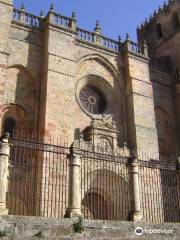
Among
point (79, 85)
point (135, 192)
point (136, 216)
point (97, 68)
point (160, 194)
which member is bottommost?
point (136, 216)

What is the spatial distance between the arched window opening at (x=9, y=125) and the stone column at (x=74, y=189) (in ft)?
17.7

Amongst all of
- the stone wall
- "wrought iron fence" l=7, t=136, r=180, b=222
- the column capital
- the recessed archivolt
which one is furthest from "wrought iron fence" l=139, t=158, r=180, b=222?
the column capital

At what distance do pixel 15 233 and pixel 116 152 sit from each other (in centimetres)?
791

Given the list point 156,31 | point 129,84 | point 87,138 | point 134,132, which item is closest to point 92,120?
point 87,138

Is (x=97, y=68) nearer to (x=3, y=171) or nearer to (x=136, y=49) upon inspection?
(x=136, y=49)

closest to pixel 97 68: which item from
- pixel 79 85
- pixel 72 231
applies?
pixel 79 85

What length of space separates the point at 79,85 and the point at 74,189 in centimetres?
791

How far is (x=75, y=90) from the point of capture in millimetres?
14664

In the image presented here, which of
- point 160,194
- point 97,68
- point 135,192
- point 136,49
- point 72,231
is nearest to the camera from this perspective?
point 72,231

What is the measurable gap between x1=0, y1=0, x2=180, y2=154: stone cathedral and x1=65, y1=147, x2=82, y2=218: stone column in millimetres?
4285

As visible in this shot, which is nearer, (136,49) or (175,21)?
(136,49)

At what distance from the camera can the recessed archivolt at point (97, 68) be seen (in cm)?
1547

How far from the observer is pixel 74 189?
26.1 feet

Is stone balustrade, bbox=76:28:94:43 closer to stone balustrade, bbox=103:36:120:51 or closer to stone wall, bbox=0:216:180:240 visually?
stone balustrade, bbox=103:36:120:51
